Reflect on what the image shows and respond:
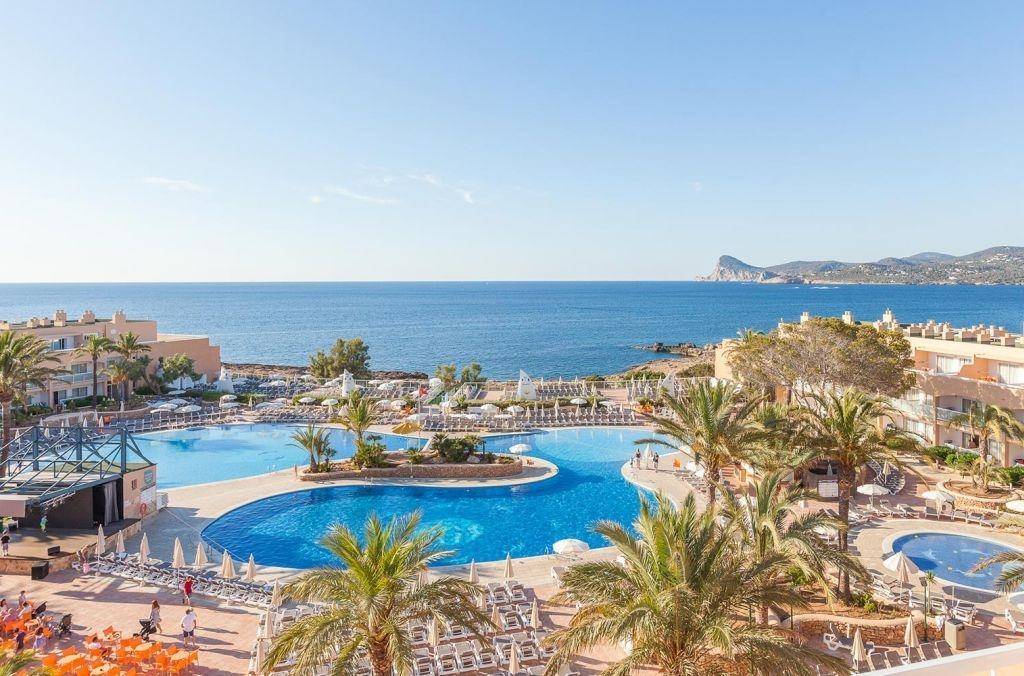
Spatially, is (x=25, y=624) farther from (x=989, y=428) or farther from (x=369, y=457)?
(x=989, y=428)

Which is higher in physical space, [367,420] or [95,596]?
[367,420]

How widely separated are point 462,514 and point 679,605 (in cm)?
1528

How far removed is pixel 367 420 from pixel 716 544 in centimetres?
2118

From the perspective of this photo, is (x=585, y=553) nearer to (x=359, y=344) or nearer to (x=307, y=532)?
(x=307, y=532)

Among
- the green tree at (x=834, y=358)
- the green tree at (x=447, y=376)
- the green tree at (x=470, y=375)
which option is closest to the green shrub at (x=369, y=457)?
the green tree at (x=447, y=376)

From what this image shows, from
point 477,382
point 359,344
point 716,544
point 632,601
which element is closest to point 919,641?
point 716,544

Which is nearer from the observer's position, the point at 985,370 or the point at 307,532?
the point at 307,532

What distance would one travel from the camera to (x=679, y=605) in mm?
8102

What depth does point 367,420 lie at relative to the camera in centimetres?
2783

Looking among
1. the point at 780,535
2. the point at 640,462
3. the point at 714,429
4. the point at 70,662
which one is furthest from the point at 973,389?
the point at 70,662

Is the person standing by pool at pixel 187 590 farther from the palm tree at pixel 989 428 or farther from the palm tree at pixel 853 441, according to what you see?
the palm tree at pixel 989 428

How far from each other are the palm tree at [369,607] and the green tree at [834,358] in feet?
71.2

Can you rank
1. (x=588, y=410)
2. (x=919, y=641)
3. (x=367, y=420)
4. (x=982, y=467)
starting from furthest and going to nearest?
1. (x=588, y=410)
2. (x=367, y=420)
3. (x=982, y=467)
4. (x=919, y=641)

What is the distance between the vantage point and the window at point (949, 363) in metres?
29.6
